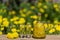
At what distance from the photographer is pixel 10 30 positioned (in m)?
3.12

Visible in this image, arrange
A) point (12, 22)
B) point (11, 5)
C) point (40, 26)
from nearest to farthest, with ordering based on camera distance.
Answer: point (40, 26) < point (12, 22) < point (11, 5)

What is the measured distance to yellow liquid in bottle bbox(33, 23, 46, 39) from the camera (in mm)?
2708

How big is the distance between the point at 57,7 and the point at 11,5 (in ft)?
2.56

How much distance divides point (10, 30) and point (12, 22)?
0.27 meters

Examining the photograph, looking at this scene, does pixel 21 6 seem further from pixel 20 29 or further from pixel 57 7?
pixel 20 29

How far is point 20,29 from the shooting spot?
3.12 meters

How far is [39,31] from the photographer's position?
2.72 meters

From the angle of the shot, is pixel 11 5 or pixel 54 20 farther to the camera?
pixel 11 5

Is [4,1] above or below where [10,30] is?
above

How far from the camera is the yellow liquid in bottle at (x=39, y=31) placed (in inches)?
107

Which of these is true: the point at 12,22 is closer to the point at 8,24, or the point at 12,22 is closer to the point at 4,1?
the point at 8,24

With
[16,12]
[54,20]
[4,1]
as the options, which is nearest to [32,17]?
[54,20]

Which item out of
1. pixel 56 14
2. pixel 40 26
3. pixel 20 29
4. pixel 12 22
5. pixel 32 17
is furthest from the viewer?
pixel 56 14

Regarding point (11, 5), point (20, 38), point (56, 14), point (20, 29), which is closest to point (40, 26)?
point (20, 38)
